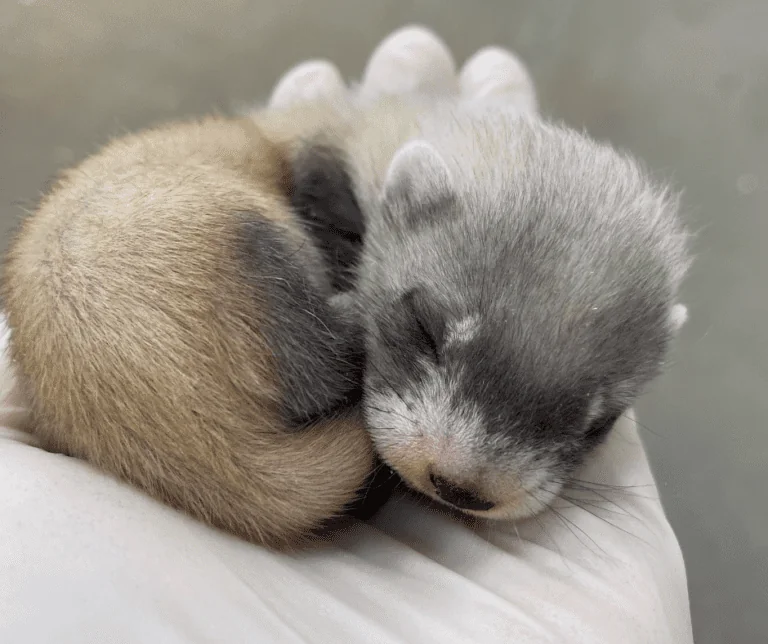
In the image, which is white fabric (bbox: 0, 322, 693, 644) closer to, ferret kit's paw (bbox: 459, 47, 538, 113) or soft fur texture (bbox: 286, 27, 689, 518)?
soft fur texture (bbox: 286, 27, 689, 518)

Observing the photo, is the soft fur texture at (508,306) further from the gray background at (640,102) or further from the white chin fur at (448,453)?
the gray background at (640,102)

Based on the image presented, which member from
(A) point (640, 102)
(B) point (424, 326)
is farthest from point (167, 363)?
(A) point (640, 102)

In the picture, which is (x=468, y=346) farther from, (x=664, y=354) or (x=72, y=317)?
(x=72, y=317)

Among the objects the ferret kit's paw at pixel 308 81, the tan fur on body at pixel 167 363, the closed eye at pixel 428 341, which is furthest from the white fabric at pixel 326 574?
the ferret kit's paw at pixel 308 81

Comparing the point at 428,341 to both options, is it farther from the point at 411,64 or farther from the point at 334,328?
the point at 411,64

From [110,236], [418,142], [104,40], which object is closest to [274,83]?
[104,40]

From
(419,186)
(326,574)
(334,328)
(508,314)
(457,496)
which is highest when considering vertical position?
(419,186)
